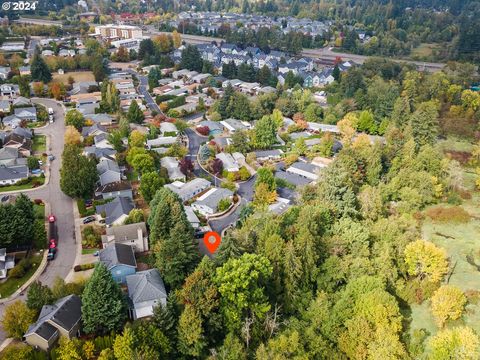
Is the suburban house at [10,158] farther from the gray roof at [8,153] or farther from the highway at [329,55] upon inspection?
the highway at [329,55]

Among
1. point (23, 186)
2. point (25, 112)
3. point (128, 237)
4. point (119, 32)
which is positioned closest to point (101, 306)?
point (128, 237)

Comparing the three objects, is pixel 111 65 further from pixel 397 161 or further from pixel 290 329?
pixel 290 329

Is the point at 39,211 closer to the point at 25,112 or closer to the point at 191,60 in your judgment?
the point at 25,112

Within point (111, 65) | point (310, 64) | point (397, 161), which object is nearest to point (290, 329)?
point (397, 161)

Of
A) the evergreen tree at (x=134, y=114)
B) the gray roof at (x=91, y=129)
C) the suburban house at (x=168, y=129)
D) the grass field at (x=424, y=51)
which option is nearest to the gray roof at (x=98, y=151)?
the gray roof at (x=91, y=129)

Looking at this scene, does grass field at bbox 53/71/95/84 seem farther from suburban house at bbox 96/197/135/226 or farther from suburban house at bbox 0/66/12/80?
suburban house at bbox 96/197/135/226

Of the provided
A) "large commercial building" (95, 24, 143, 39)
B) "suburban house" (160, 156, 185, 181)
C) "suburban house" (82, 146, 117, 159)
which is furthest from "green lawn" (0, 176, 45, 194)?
"large commercial building" (95, 24, 143, 39)

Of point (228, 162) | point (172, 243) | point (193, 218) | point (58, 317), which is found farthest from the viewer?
point (228, 162)

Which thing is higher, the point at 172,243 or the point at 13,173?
the point at 172,243
